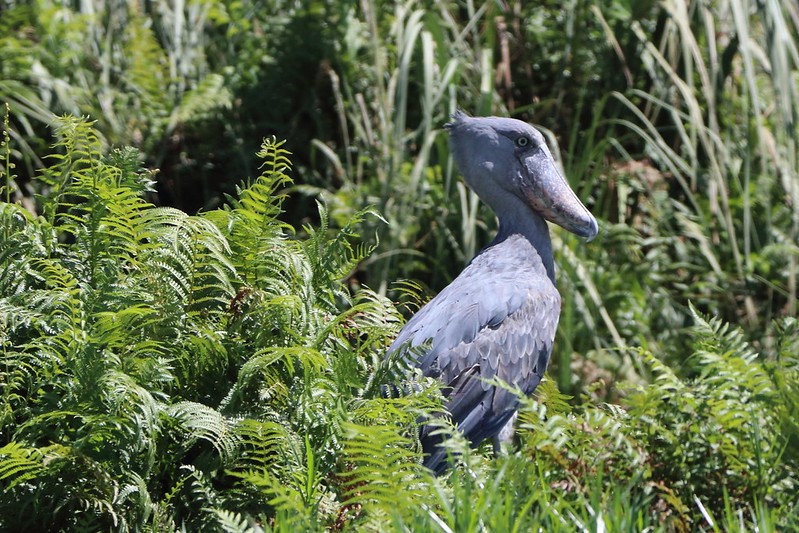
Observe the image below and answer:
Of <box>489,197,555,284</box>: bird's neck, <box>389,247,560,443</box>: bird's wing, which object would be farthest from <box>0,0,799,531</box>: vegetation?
<box>489,197,555,284</box>: bird's neck

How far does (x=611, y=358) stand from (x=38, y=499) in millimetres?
3390

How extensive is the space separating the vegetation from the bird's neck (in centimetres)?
48

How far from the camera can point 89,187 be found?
318 cm

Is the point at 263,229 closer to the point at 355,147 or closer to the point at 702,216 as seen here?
the point at 355,147

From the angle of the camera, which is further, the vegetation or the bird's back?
the bird's back

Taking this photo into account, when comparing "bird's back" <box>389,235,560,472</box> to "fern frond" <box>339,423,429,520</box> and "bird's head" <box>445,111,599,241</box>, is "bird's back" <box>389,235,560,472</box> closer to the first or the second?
"bird's head" <box>445,111,599,241</box>

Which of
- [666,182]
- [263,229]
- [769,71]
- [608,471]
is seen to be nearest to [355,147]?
[666,182]

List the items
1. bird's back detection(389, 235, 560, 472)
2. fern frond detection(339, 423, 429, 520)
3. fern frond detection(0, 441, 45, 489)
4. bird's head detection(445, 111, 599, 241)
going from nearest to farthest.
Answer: fern frond detection(339, 423, 429, 520) → fern frond detection(0, 441, 45, 489) → bird's back detection(389, 235, 560, 472) → bird's head detection(445, 111, 599, 241)

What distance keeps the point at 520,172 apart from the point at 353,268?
3.12 ft

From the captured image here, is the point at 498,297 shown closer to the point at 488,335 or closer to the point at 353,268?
the point at 488,335

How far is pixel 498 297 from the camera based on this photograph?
3920 mm

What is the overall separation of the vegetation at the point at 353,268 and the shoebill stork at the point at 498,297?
158 millimetres

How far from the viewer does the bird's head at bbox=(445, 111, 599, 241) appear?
425 centimetres

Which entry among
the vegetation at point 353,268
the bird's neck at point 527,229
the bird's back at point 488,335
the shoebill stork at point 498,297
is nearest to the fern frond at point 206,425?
the vegetation at point 353,268
